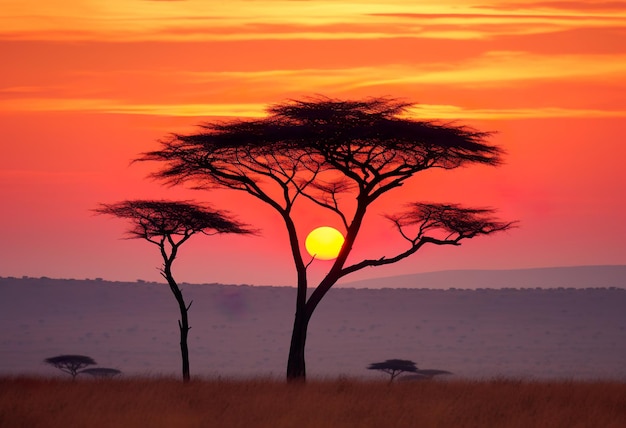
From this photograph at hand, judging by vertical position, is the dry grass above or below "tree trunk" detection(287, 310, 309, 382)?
below

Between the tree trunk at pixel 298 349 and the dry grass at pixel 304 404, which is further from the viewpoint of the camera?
the tree trunk at pixel 298 349

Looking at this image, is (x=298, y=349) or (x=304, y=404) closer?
(x=304, y=404)

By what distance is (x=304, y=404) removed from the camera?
2572 centimetres

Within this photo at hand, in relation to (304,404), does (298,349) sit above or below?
above

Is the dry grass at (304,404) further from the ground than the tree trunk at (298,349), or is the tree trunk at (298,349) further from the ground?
the tree trunk at (298,349)

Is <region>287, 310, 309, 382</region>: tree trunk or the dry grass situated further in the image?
<region>287, 310, 309, 382</region>: tree trunk

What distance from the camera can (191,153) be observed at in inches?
1344

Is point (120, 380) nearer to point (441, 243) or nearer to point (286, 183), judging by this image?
point (286, 183)

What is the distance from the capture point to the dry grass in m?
23.5

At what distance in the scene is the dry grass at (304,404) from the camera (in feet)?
77.1

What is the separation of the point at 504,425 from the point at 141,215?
16297mm

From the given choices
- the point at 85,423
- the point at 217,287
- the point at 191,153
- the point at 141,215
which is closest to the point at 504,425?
the point at 85,423

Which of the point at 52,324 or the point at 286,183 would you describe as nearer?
the point at 286,183

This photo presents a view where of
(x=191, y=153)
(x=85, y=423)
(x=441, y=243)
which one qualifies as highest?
(x=191, y=153)
